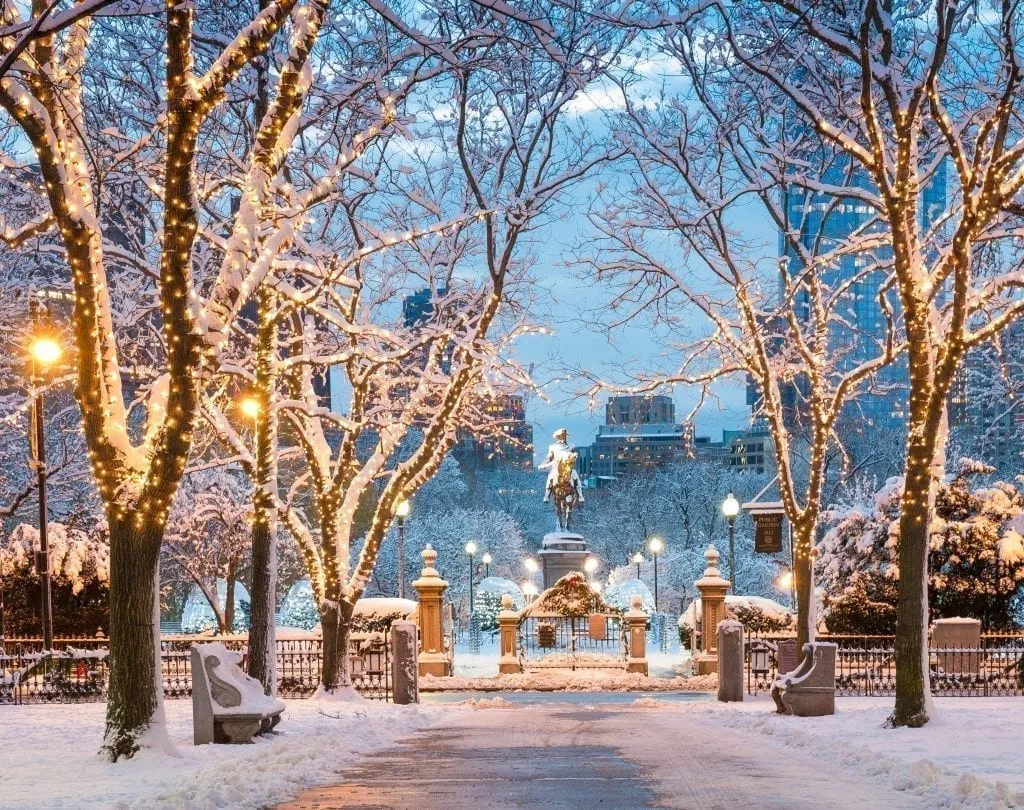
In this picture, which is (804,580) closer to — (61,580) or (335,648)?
(335,648)

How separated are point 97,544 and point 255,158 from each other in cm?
1840

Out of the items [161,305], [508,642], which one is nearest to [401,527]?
[508,642]

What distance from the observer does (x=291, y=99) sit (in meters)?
11.7

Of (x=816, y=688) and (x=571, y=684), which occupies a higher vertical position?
(x=816, y=688)

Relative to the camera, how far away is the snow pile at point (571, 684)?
997 inches

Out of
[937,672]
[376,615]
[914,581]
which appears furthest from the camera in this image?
[376,615]

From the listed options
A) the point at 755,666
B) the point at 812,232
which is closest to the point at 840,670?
the point at 755,666

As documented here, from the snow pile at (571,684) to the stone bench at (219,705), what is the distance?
13.8m

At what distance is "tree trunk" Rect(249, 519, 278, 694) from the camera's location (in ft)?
54.5

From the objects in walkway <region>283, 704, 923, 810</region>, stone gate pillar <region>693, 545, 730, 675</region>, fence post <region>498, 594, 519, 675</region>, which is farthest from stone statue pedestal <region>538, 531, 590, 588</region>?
walkway <region>283, 704, 923, 810</region>

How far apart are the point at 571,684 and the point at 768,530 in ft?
19.2

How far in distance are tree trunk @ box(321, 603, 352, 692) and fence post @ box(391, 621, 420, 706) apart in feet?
2.73

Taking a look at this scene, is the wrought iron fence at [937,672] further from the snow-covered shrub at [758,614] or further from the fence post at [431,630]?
the fence post at [431,630]

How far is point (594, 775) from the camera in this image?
30.5 feet
